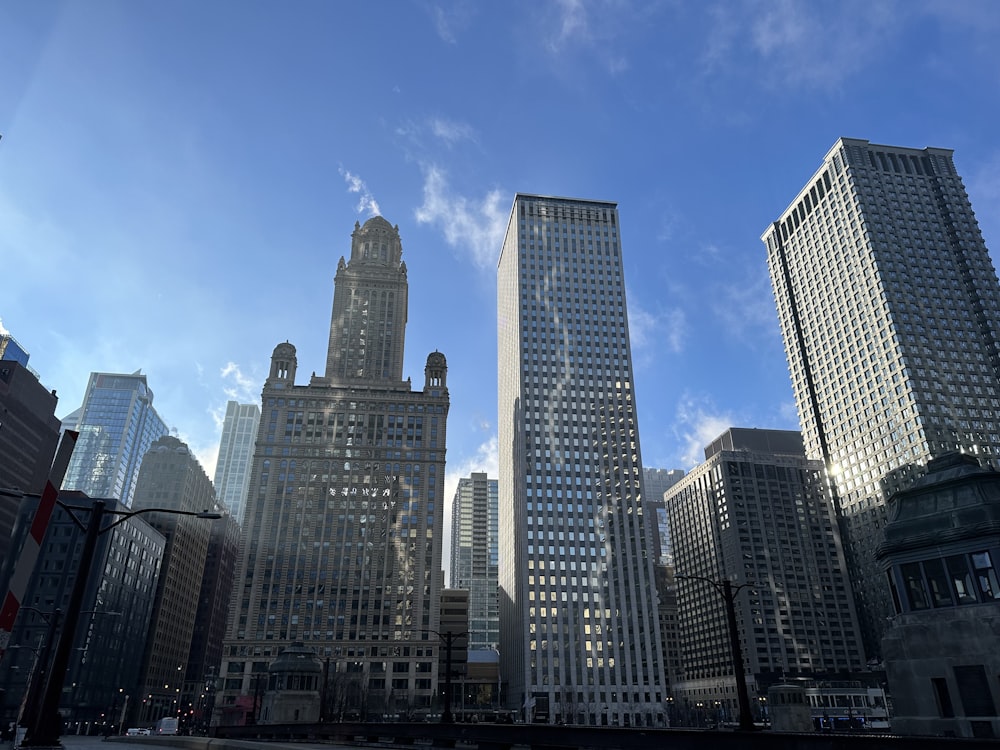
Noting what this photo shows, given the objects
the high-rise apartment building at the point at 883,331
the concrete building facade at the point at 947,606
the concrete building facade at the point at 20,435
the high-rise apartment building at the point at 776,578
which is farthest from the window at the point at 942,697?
the concrete building facade at the point at 20,435

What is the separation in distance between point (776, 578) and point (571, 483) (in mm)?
71863

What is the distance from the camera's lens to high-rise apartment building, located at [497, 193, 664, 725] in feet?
447

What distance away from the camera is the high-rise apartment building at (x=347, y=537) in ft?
421

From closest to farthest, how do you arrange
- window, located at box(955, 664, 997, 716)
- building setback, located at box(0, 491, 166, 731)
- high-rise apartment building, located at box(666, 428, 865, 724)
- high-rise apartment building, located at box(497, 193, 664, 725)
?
window, located at box(955, 664, 997, 716) → building setback, located at box(0, 491, 166, 731) → high-rise apartment building, located at box(497, 193, 664, 725) → high-rise apartment building, located at box(666, 428, 865, 724)

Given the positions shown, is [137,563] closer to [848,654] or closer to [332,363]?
[332,363]

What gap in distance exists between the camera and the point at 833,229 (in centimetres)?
17125

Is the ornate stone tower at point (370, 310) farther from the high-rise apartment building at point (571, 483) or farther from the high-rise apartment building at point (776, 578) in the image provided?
the high-rise apartment building at point (776, 578)

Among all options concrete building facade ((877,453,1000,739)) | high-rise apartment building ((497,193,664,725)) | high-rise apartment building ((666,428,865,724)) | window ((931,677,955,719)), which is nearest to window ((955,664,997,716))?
concrete building facade ((877,453,1000,739))

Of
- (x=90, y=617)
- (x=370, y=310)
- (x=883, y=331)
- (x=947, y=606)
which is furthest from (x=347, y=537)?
(x=883, y=331)

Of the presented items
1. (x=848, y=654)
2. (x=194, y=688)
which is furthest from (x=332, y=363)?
(x=848, y=654)

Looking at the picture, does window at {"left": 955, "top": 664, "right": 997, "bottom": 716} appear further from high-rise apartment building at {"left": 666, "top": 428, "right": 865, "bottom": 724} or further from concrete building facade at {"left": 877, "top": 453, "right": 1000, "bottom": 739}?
high-rise apartment building at {"left": 666, "top": 428, "right": 865, "bottom": 724}

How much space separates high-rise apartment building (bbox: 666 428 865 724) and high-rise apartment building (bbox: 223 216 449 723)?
262ft

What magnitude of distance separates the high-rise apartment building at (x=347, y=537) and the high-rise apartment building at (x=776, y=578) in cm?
7972

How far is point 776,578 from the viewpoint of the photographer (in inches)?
7151
